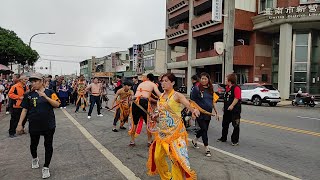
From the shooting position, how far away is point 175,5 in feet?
143

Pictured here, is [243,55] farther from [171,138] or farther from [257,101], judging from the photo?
[171,138]

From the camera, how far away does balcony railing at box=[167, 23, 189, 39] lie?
40.9m

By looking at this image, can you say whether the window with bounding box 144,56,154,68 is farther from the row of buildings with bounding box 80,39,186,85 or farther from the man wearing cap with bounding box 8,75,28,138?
the man wearing cap with bounding box 8,75,28,138

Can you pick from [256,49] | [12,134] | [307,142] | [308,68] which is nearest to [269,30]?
[256,49]

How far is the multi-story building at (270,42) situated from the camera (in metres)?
28.3

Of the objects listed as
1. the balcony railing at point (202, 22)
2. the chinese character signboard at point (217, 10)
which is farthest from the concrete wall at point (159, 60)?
the chinese character signboard at point (217, 10)

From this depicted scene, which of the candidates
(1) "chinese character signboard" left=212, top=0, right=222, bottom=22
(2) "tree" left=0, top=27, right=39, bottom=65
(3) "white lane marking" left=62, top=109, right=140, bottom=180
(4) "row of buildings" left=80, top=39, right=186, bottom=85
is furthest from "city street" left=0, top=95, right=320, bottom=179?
(4) "row of buildings" left=80, top=39, right=186, bottom=85

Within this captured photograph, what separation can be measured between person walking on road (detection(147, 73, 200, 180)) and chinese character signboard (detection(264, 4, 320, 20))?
1041 inches

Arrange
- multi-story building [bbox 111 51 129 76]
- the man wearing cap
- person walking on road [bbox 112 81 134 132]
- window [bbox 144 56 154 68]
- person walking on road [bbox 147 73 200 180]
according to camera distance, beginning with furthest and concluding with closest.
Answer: multi-story building [bbox 111 51 129 76] → window [bbox 144 56 154 68] → person walking on road [bbox 112 81 134 132] → the man wearing cap → person walking on road [bbox 147 73 200 180]

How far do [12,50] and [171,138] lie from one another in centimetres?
4300

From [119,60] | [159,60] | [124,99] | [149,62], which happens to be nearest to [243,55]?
[124,99]

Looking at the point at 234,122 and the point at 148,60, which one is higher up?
the point at 148,60

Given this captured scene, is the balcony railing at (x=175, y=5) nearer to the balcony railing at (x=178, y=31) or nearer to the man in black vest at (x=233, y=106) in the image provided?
the balcony railing at (x=178, y=31)

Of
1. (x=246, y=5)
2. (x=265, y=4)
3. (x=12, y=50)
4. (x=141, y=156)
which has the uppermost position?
(x=246, y=5)
